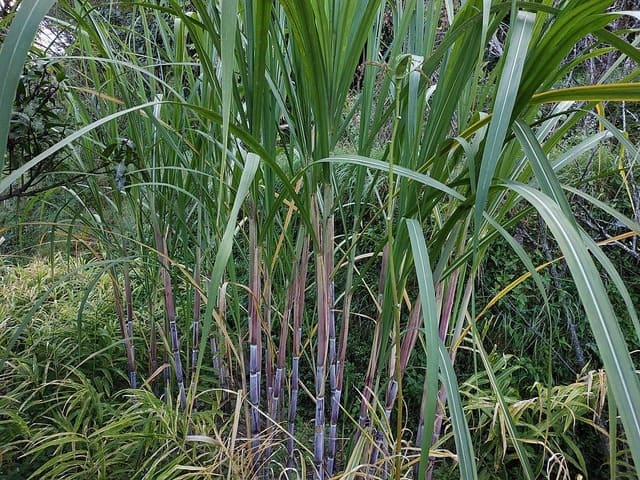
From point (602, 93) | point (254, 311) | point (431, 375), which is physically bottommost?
point (431, 375)

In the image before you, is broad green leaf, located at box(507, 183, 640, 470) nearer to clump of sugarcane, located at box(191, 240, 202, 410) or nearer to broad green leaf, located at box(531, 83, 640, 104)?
broad green leaf, located at box(531, 83, 640, 104)

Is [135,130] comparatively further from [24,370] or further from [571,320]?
[571,320]

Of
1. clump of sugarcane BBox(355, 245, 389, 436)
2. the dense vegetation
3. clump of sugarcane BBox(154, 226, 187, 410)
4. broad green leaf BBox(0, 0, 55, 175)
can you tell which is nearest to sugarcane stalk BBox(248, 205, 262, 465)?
the dense vegetation

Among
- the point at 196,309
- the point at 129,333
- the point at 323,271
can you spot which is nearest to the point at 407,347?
the point at 323,271

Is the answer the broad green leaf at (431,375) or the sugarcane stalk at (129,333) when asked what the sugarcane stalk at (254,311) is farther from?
the sugarcane stalk at (129,333)

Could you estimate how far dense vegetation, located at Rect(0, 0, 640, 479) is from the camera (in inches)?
14.8

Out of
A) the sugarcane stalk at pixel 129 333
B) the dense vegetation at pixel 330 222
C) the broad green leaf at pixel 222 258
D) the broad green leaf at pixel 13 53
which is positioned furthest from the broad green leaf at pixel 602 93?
the sugarcane stalk at pixel 129 333

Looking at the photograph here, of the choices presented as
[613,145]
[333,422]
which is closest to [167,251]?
[333,422]

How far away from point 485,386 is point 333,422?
2.30ft

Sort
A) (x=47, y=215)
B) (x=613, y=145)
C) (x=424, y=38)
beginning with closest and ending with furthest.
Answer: (x=424, y=38), (x=613, y=145), (x=47, y=215)

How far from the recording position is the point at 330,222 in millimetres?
616

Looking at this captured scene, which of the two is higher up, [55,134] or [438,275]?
[55,134]

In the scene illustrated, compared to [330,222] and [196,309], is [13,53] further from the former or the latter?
[196,309]

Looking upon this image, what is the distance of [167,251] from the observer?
97cm
